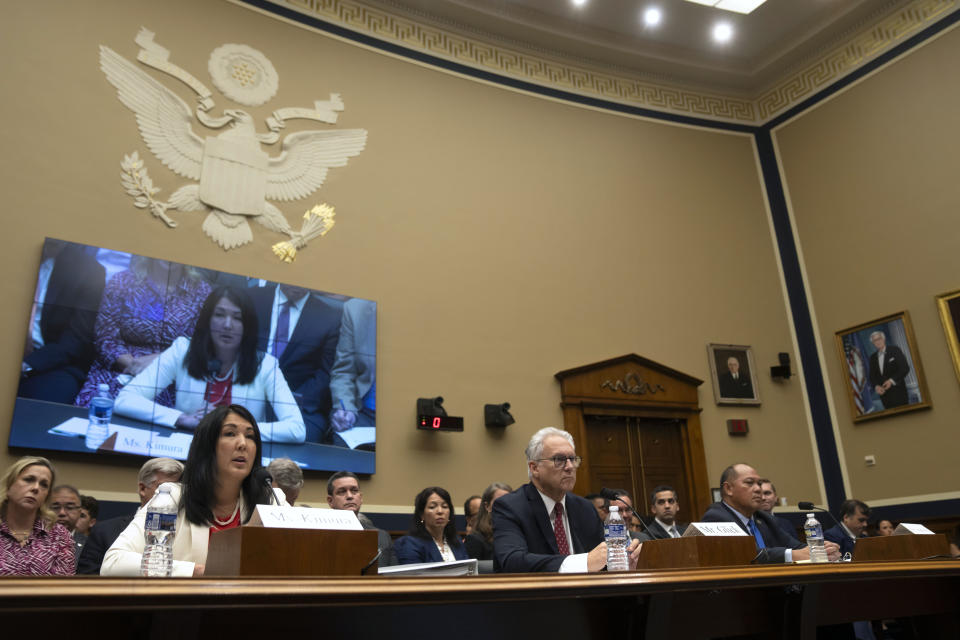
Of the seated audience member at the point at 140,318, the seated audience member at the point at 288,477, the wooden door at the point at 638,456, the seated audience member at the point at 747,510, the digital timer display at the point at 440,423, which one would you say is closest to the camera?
the seated audience member at the point at 747,510

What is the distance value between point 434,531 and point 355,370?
98.1 inches

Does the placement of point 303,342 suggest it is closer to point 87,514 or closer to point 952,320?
point 87,514

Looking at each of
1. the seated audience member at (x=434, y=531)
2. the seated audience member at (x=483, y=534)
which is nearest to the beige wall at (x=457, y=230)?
the seated audience member at (x=483, y=534)

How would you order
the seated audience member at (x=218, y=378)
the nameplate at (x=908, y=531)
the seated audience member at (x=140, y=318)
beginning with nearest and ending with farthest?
the nameplate at (x=908, y=531), the seated audience member at (x=140, y=318), the seated audience member at (x=218, y=378)

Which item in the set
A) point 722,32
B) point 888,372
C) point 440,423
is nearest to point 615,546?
point 440,423


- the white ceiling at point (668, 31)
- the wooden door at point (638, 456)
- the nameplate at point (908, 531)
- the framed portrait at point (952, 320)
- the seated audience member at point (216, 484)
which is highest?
the white ceiling at point (668, 31)

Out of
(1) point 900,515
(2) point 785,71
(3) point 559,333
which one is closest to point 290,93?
(3) point 559,333

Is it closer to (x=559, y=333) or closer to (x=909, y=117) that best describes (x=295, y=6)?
(x=559, y=333)

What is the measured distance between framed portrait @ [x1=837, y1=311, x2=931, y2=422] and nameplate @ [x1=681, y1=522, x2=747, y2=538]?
6328mm

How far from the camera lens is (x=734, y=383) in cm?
887

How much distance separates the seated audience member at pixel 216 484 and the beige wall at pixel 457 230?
11.6 ft

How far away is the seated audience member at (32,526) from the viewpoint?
327cm

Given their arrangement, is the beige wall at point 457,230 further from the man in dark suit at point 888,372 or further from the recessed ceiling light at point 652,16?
the recessed ceiling light at point 652,16

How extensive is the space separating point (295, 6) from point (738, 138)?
615 cm
